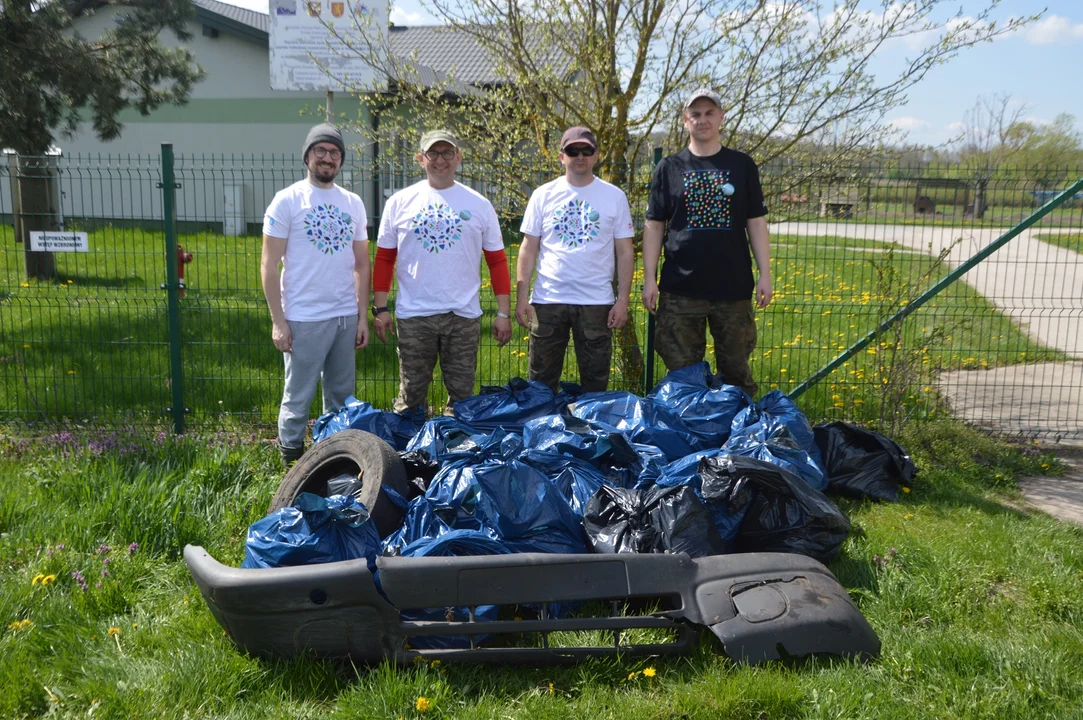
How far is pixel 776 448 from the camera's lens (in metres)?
4.48

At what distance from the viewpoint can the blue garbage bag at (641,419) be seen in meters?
4.81

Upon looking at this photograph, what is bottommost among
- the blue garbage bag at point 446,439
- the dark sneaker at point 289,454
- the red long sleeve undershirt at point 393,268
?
the dark sneaker at point 289,454

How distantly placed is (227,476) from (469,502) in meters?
1.96

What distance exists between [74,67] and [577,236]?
6.84 meters

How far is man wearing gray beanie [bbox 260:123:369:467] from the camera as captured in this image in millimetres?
4812

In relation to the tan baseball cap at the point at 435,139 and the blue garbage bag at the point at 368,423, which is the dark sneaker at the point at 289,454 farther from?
the tan baseball cap at the point at 435,139

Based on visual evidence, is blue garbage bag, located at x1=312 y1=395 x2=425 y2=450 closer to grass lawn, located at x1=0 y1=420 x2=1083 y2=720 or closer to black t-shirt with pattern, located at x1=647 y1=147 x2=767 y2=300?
grass lawn, located at x1=0 y1=420 x2=1083 y2=720

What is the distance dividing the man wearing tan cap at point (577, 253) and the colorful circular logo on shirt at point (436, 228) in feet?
1.52

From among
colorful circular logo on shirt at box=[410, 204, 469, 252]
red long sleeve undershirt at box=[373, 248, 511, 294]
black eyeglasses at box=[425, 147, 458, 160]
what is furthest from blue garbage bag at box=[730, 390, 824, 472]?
black eyeglasses at box=[425, 147, 458, 160]

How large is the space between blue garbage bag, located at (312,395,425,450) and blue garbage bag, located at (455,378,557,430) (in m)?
0.33

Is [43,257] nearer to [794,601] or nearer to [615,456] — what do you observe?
[615,456]

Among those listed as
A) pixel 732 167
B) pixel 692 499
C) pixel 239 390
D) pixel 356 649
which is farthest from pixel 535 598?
pixel 239 390

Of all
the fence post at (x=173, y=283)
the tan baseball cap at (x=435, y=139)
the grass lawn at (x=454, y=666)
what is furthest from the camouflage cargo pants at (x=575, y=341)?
the fence post at (x=173, y=283)

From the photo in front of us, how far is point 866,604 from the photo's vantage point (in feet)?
12.5
